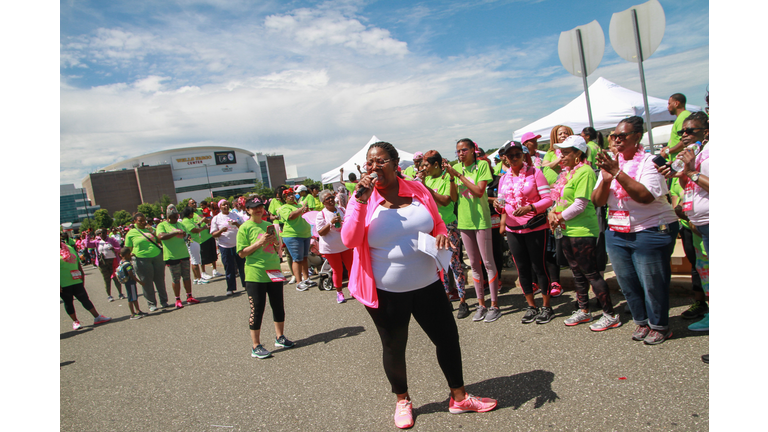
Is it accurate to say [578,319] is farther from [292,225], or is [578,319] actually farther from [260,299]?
[292,225]

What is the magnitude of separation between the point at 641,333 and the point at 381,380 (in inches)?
91.8

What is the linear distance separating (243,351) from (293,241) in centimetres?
306

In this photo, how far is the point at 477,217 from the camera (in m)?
4.61

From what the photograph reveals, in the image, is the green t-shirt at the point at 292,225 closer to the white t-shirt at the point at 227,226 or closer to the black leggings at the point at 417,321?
the white t-shirt at the point at 227,226

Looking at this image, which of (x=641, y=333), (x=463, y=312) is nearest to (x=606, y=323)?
(x=641, y=333)

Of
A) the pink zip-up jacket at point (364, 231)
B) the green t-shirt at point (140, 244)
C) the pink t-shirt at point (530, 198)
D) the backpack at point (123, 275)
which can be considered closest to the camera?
the pink zip-up jacket at point (364, 231)

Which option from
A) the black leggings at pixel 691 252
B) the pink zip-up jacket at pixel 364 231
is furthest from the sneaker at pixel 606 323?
the pink zip-up jacket at pixel 364 231

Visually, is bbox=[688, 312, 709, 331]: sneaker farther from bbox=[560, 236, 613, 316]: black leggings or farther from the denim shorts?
the denim shorts

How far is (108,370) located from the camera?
16.3ft

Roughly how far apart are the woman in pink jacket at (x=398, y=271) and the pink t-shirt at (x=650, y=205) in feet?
5.63

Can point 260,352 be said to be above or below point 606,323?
below

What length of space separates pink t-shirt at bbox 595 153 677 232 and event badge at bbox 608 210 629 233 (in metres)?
0.03

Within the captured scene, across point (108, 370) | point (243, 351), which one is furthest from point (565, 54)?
point (108, 370)

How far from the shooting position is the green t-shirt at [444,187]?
5.01 meters
